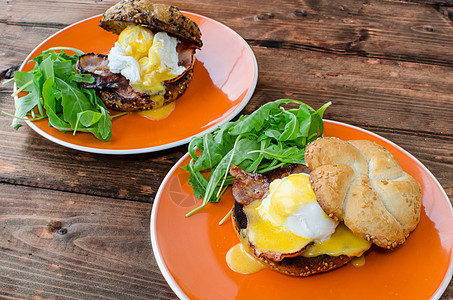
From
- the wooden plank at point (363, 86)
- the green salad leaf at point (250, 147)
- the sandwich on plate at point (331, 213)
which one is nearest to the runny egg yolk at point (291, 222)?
the sandwich on plate at point (331, 213)

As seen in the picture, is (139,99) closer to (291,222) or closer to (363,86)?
(291,222)

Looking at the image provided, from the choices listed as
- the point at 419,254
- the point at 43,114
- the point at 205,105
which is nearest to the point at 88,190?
the point at 43,114

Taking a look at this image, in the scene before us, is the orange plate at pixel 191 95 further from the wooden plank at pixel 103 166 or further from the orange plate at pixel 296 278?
the orange plate at pixel 296 278

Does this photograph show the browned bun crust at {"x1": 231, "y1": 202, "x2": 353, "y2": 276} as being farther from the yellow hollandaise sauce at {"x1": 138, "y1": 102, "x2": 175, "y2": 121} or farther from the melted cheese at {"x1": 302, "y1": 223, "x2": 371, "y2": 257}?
the yellow hollandaise sauce at {"x1": 138, "y1": 102, "x2": 175, "y2": 121}

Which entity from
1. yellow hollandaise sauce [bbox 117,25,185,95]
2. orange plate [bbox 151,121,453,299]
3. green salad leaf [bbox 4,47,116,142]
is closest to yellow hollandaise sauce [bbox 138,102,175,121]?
yellow hollandaise sauce [bbox 117,25,185,95]

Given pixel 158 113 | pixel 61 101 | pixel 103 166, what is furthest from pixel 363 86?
pixel 61 101

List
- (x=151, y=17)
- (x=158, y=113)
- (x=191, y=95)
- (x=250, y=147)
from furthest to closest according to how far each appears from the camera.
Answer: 1. (x=191, y=95)
2. (x=158, y=113)
3. (x=151, y=17)
4. (x=250, y=147)

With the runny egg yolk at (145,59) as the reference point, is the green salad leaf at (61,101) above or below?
below

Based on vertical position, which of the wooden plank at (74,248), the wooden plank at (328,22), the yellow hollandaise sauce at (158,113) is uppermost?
the wooden plank at (328,22)
